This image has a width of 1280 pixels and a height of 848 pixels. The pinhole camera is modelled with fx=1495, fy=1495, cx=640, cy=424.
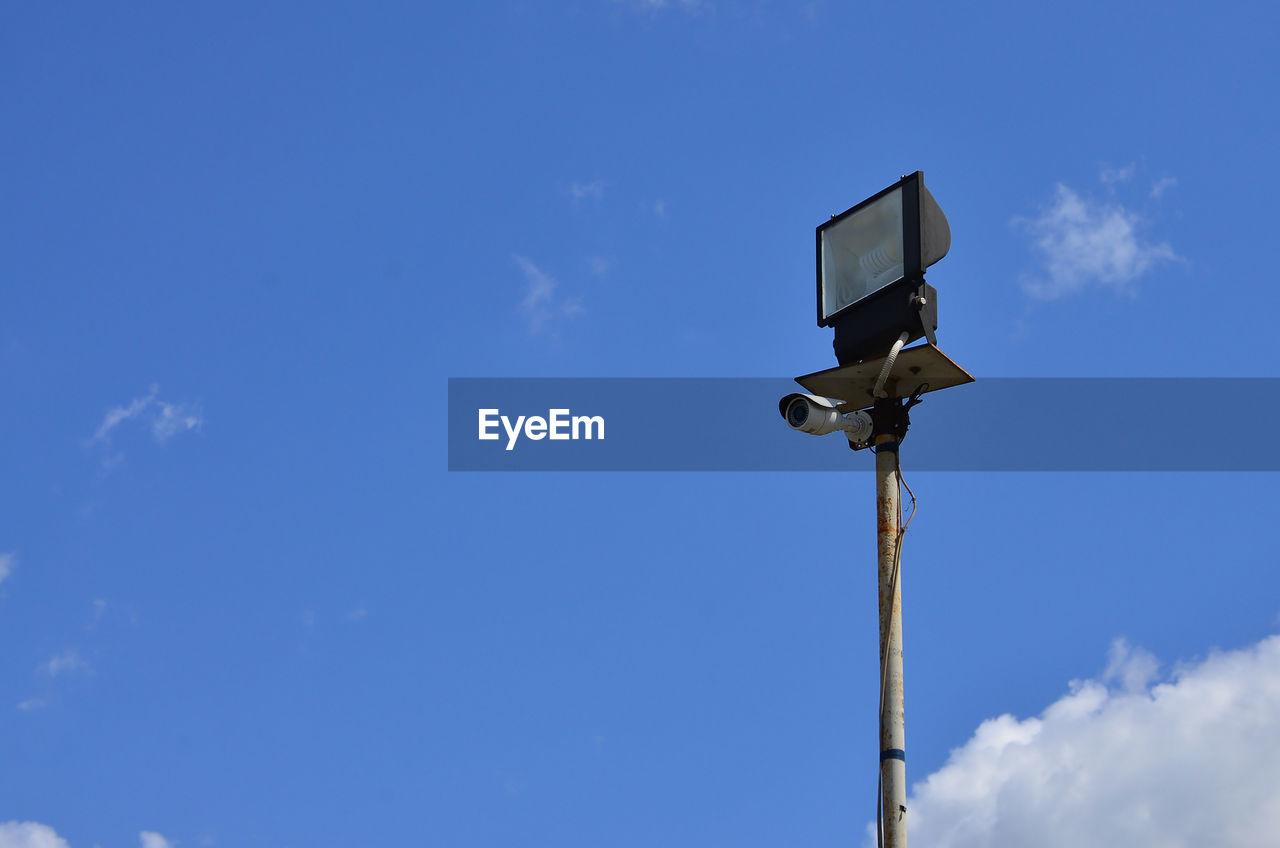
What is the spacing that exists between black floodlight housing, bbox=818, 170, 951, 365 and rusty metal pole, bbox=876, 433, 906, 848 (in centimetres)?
85

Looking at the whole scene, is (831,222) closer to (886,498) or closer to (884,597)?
(886,498)

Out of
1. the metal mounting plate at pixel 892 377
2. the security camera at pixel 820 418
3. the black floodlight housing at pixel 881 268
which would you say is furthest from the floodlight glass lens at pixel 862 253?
the security camera at pixel 820 418

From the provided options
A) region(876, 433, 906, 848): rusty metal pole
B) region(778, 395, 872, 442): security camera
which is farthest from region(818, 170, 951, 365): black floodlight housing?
region(876, 433, 906, 848): rusty metal pole

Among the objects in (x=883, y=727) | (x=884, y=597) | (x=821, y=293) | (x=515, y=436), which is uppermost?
(x=515, y=436)

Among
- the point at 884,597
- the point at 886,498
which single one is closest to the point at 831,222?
the point at 886,498

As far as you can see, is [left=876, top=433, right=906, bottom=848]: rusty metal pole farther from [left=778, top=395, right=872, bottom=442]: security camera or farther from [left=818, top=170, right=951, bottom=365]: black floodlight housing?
[left=818, top=170, right=951, bottom=365]: black floodlight housing

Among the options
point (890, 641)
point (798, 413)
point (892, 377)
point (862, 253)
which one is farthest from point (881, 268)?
point (890, 641)

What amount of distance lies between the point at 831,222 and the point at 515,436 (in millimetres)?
8735

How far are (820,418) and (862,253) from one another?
66.5 inches

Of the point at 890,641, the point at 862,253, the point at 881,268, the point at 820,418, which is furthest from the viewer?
the point at 862,253

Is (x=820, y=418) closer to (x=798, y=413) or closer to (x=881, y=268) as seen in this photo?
(x=798, y=413)

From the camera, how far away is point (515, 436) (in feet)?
66.4

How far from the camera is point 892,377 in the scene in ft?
37.2

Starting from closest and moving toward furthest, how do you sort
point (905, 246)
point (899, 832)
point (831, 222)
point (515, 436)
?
point (899, 832) < point (905, 246) < point (831, 222) < point (515, 436)
